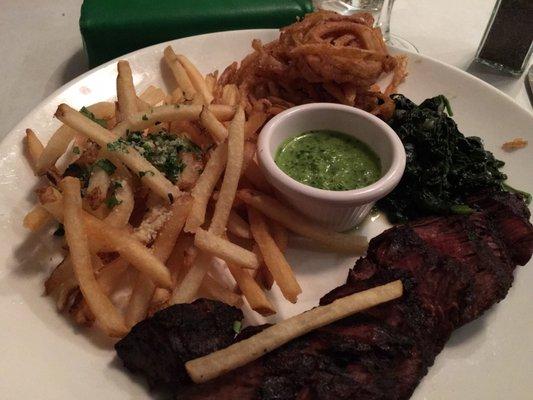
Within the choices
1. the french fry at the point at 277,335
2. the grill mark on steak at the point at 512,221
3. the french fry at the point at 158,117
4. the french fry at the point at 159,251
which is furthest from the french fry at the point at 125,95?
the grill mark on steak at the point at 512,221

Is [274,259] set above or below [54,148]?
below

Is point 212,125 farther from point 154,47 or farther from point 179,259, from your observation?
point 154,47

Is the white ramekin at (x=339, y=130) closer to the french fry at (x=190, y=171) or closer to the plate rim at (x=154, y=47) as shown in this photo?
the french fry at (x=190, y=171)

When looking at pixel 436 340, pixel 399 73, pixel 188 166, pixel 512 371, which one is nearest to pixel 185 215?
pixel 188 166

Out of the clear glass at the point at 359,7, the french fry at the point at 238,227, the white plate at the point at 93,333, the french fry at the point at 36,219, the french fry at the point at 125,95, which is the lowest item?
the white plate at the point at 93,333

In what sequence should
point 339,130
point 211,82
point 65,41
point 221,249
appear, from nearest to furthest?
point 221,249, point 339,130, point 211,82, point 65,41

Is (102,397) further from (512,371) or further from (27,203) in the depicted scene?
(512,371)

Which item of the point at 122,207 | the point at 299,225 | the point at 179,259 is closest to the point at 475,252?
the point at 299,225
